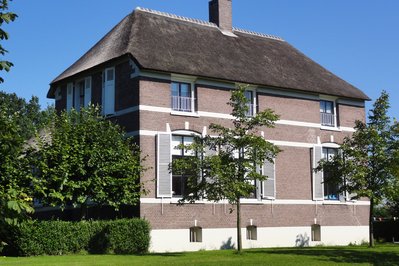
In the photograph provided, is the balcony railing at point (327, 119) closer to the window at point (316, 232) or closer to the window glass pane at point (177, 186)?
the window at point (316, 232)

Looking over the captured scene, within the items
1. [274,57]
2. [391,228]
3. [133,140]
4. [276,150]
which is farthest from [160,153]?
[391,228]

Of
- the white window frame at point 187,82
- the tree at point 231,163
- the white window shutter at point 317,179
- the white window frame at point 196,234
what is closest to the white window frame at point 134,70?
the white window frame at point 187,82

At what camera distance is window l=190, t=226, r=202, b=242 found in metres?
26.8

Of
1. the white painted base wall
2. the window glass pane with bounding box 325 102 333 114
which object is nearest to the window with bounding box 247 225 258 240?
the white painted base wall

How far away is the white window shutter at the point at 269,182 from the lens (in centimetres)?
2912

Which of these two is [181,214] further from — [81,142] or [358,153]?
[358,153]

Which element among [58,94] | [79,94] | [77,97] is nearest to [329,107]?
[79,94]

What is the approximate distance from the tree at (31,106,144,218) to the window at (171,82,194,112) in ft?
10.5

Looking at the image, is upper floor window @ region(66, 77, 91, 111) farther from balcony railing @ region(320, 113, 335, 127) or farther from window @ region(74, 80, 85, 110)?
balcony railing @ region(320, 113, 335, 127)

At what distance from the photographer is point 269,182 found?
29312mm

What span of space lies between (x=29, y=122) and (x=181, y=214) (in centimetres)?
3862

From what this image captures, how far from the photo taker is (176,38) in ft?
98.0

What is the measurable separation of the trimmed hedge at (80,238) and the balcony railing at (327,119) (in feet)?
41.7

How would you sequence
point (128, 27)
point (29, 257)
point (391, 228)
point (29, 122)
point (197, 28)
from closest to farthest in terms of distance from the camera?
1. point (29, 257)
2. point (128, 27)
3. point (197, 28)
4. point (391, 228)
5. point (29, 122)
